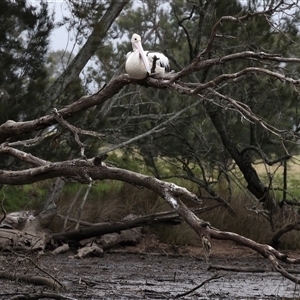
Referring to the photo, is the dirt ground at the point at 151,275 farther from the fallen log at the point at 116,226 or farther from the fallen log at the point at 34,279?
the fallen log at the point at 116,226

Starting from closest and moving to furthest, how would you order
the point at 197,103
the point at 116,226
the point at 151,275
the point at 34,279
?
the point at 34,279, the point at 151,275, the point at 116,226, the point at 197,103

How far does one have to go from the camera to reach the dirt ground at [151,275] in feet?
27.6

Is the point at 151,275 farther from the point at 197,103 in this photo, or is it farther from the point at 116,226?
the point at 197,103

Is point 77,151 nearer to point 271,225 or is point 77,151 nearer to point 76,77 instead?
point 76,77

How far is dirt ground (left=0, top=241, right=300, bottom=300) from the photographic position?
842cm

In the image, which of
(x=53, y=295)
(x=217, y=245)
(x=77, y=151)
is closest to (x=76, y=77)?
(x=77, y=151)

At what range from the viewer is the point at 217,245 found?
1495 centimetres

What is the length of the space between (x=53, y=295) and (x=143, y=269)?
4611mm

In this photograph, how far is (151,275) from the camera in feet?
35.6

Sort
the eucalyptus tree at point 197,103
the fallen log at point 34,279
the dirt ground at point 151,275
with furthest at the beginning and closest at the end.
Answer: the eucalyptus tree at point 197,103 → the dirt ground at point 151,275 → the fallen log at point 34,279

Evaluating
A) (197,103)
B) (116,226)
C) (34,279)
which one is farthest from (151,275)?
(197,103)

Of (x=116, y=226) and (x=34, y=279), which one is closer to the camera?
(x=34, y=279)

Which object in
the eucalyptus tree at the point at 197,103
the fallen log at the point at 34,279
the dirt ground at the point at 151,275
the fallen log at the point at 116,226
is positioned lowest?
the fallen log at the point at 34,279

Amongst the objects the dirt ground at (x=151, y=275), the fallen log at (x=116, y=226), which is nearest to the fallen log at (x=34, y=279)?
the dirt ground at (x=151, y=275)
